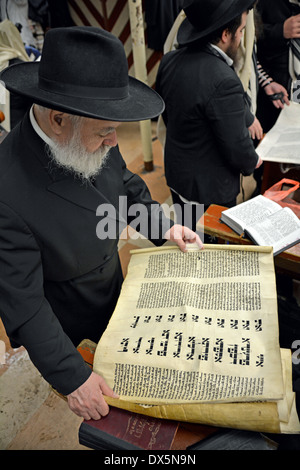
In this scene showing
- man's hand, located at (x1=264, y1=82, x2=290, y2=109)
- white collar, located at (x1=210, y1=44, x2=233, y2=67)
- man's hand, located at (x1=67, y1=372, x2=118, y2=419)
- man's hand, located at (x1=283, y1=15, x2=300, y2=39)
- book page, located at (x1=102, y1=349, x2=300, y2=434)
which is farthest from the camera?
man's hand, located at (x1=264, y1=82, x2=290, y2=109)

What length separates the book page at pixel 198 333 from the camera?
0.95 m

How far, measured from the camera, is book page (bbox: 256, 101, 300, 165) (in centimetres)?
208

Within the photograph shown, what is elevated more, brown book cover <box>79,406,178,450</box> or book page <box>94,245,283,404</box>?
book page <box>94,245,283,404</box>

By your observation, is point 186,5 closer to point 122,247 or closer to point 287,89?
point 287,89

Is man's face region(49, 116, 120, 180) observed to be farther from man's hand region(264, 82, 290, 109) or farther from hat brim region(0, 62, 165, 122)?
man's hand region(264, 82, 290, 109)

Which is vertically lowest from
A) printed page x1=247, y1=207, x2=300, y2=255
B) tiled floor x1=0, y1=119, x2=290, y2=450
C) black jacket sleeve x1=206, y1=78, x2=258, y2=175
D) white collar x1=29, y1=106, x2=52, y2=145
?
→ tiled floor x1=0, y1=119, x2=290, y2=450

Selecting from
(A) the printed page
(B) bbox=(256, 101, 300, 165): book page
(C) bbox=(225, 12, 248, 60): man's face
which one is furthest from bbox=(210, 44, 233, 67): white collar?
(A) the printed page

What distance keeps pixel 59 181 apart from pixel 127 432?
0.76 meters

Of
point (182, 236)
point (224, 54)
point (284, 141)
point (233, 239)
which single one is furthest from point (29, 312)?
point (284, 141)

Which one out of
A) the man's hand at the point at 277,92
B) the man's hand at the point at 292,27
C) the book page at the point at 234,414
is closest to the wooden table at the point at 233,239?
the book page at the point at 234,414

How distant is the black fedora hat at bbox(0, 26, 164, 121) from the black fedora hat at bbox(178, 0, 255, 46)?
3.13 feet

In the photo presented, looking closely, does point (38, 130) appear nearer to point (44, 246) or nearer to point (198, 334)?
point (44, 246)

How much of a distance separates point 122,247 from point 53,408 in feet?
4.87

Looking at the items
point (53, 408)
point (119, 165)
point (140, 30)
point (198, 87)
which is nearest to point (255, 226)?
point (119, 165)
